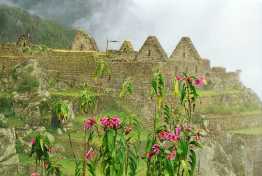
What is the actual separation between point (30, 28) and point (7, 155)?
23.6 m

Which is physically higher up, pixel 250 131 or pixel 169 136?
pixel 250 131

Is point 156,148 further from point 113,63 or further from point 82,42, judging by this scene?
point 82,42

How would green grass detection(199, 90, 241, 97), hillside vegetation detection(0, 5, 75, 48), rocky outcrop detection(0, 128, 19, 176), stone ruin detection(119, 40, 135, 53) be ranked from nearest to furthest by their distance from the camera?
rocky outcrop detection(0, 128, 19, 176) → stone ruin detection(119, 40, 135, 53) → green grass detection(199, 90, 241, 97) → hillside vegetation detection(0, 5, 75, 48)

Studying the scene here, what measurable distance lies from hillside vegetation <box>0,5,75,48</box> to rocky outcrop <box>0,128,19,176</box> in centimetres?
2104

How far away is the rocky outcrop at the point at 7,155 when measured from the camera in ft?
52.7

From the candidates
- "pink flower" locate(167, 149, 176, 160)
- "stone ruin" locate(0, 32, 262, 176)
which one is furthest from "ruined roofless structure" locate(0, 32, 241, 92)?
"pink flower" locate(167, 149, 176, 160)

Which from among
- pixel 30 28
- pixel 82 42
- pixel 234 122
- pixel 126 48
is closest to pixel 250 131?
pixel 234 122

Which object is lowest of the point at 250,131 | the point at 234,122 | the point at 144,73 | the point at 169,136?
the point at 169,136

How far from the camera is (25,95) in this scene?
19.8 meters

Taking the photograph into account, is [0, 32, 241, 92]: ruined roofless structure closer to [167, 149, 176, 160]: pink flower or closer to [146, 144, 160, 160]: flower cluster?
[146, 144, 160, 160]: flower cluster

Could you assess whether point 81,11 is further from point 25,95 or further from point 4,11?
point 25,95

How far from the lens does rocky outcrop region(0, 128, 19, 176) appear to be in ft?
52.7

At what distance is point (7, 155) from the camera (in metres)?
16.4

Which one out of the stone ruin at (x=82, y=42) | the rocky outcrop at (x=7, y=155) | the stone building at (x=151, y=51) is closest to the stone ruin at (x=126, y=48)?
the stone building at (x=151, y=51)
